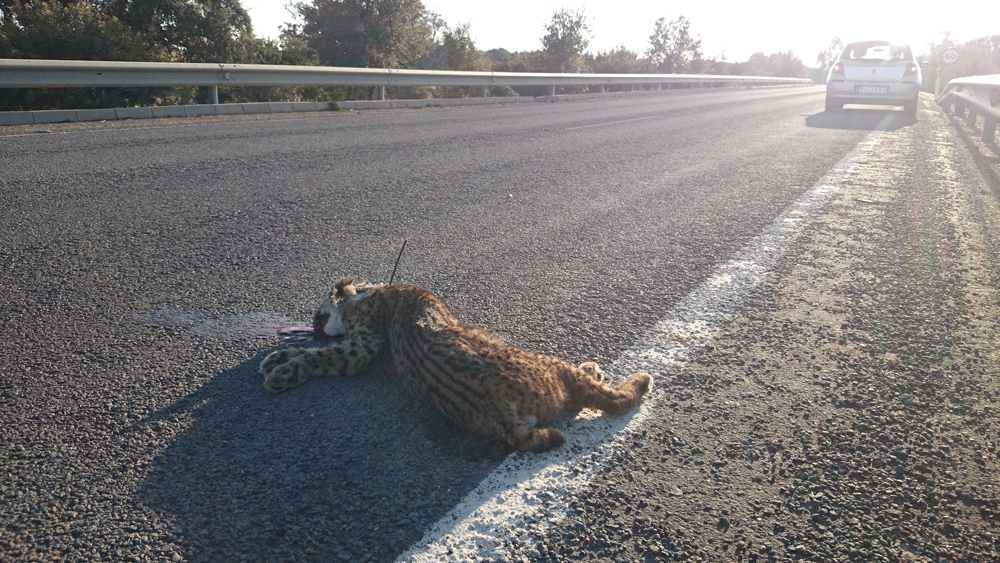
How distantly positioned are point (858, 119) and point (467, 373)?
17.1m

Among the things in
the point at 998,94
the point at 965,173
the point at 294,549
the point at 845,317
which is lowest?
the point at 294,549

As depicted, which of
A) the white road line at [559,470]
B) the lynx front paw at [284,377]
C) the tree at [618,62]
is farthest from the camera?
the tree at [618,62]

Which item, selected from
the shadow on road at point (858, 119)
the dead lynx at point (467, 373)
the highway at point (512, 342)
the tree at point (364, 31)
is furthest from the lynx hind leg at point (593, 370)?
the tree at point (364, 31)

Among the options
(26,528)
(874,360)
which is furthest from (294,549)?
(874,360)

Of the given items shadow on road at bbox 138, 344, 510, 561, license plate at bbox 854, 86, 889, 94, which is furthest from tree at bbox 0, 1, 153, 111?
license plate at bbox 854, 86, 889, 94

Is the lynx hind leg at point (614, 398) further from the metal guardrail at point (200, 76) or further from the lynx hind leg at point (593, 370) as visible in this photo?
the metal guardrail at point (200, 76)

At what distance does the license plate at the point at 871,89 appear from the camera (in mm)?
17391

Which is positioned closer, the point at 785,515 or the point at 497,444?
the point at 785,515

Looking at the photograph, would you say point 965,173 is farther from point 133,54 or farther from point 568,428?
point 133,54

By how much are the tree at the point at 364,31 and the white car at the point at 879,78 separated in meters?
16.4

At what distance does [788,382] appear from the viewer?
2.93m

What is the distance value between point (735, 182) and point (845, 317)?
417 cm

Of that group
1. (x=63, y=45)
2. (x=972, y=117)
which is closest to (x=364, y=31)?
(x=63, y=45)

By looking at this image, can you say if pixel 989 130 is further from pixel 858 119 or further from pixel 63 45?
pixel 63 45
